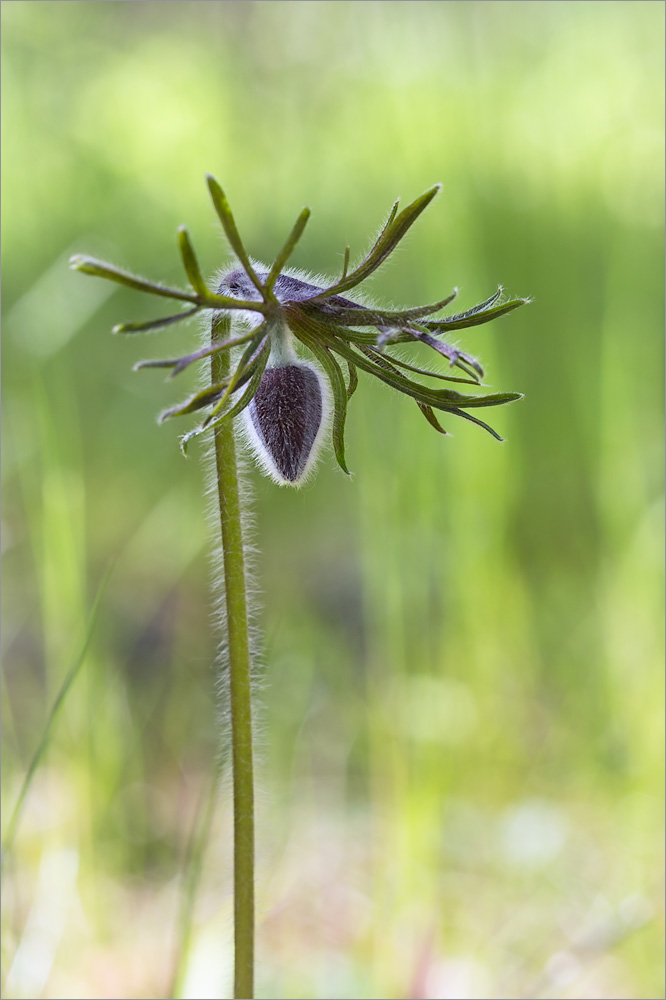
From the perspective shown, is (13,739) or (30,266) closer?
(13,739)

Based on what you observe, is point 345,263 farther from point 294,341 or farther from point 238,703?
point 238,703

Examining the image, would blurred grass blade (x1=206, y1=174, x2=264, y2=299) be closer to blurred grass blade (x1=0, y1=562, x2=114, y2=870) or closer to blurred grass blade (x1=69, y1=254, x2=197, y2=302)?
blurred grass blade (x1=69, y1=254, x2=197, y2=302)

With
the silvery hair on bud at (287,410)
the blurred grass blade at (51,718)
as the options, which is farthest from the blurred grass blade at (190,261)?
the blurred grass blade at (51,718)

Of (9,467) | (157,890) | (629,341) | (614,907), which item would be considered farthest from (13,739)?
(629,341)

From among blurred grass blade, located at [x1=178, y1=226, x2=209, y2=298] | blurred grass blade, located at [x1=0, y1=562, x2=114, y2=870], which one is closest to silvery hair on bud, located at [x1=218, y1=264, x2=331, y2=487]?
blurred grass blade, located at [x1=178, y1=226, x2=209, y2=298]

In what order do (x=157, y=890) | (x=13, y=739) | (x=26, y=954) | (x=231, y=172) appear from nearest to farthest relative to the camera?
(x=26, y=954)
(x=157, y=890)
(x=13, y=739)
(x=231, y=172)

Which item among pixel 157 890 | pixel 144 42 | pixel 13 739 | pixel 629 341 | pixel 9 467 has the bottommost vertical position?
pixel 157 890

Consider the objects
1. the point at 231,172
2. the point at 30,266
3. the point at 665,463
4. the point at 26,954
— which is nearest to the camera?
the point at 26,954

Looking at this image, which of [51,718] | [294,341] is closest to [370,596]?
[51,718]

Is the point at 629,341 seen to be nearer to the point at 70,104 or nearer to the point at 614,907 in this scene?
the point at 614,907
